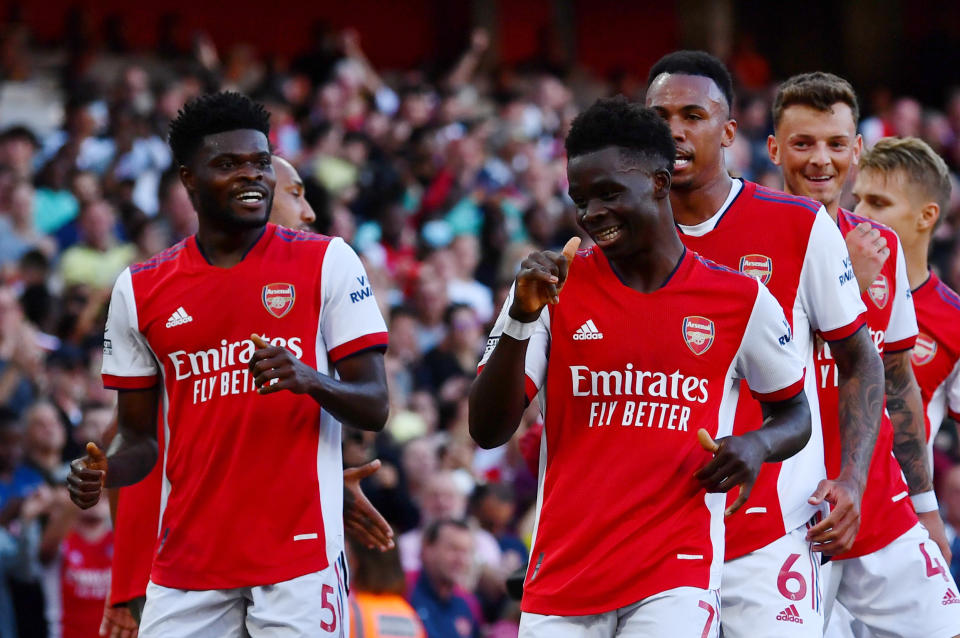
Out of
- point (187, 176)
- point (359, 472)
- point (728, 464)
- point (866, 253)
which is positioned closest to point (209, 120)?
point (187, 176)

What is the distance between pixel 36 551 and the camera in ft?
27.6

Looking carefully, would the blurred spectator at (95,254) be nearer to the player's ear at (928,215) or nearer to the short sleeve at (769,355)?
the player's ear at (928,215)

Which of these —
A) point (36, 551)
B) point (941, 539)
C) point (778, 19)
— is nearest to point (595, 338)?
point (941, 539)

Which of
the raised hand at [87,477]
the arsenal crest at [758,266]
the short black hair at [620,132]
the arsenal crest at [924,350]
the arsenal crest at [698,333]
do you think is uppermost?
the short black hair at [620,132]

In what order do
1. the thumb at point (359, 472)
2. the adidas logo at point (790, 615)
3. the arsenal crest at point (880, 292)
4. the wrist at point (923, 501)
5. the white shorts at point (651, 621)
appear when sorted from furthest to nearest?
the wrist at point (923, 501) → the arsenal crest at point (880, 292) → the thumb at point (359, 472) → the adidas logo at point (790, 615) → the white shorts at point (651, 621)

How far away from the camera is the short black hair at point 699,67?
16.5 feet

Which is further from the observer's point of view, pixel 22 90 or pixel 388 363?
pixel 22 90

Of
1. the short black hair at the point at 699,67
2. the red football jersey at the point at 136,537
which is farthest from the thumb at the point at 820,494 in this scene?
the red football jersey at the point at 136,537

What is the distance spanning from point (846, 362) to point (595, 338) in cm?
104

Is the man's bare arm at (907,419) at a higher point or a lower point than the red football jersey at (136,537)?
higher

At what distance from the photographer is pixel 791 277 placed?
191 inches

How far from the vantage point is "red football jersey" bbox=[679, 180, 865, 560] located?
4.75 meters

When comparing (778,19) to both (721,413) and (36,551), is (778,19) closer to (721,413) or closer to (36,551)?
(36,551)

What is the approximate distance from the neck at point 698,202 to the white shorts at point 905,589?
139cm
